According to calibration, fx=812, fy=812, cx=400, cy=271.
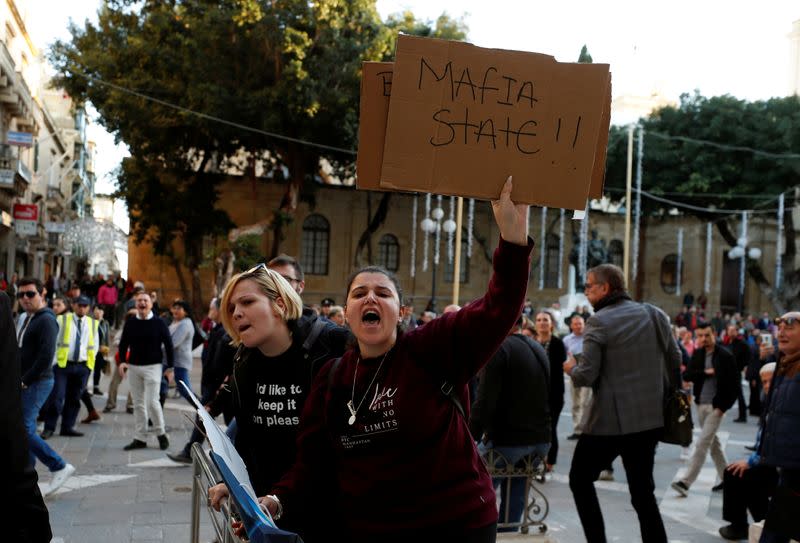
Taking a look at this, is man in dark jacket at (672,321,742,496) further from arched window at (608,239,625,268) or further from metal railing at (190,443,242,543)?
arched window at (608,239,625,268)

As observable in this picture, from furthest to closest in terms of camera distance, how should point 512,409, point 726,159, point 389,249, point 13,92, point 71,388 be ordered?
point 389,249
point 726,159
point 13,92
point 71,388
point 512,409

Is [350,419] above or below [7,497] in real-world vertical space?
above

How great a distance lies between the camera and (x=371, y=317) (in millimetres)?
2783

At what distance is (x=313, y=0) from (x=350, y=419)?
984 inches

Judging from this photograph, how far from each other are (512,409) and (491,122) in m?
3.83

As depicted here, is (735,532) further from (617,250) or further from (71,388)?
(617,250)

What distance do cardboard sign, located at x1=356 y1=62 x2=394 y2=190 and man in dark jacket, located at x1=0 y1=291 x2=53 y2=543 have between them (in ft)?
3.74

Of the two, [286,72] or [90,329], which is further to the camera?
[286,72]

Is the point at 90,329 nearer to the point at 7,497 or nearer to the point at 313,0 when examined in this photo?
the point at 7,497

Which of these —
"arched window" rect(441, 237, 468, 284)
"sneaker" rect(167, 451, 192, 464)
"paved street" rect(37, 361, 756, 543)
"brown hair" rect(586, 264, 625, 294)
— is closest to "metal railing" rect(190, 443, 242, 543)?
"paved street" rect(37, 361, 756, 543)

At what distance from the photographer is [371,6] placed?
26.5m

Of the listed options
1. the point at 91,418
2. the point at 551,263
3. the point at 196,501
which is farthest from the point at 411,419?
the point at 551,263

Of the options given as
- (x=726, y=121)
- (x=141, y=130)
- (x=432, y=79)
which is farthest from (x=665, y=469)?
(x=726, y=121)

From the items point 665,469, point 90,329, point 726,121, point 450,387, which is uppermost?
point 726,121
